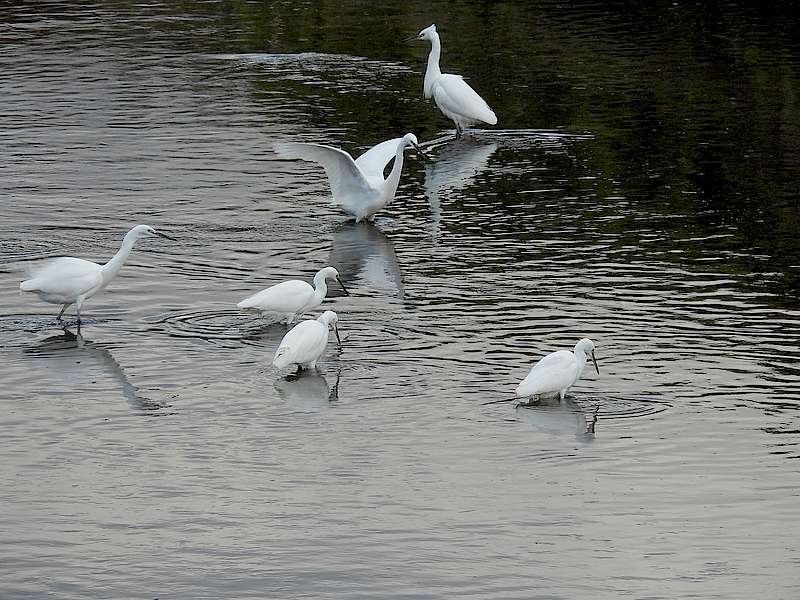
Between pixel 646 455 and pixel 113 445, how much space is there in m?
4.22

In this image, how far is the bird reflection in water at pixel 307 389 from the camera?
13.1 m

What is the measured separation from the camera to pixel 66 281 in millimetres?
14539

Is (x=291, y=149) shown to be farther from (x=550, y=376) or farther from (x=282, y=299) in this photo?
(x=550, y=376)

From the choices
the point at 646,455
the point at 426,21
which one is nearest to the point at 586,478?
the point at 646,455

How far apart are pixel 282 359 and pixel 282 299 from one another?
1505 millimetres

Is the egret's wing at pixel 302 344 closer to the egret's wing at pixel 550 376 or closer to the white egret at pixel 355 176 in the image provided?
the egret's wing at pixel 550 376

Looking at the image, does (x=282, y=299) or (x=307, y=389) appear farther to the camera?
(x=282, y=299)

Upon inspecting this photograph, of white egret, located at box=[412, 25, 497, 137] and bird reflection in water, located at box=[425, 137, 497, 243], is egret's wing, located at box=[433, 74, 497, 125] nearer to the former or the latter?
white egret, located at box=[412, 25, 497, 137]

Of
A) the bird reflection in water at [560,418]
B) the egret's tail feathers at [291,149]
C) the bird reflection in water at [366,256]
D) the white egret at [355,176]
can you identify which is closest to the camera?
the bird reflection in water at [560,418]

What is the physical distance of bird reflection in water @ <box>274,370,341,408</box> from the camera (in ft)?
42.9

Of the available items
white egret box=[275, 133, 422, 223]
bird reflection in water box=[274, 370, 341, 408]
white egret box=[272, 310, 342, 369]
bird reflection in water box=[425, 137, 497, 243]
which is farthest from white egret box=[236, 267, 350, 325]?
bird reflection in water box=[425, 137, 497, 243]

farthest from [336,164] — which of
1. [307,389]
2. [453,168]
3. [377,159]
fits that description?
[307,389]

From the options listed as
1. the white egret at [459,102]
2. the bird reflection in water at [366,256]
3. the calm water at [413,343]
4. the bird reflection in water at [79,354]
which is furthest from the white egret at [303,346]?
the white egret at [459,102]

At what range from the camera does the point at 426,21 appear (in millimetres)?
35281
